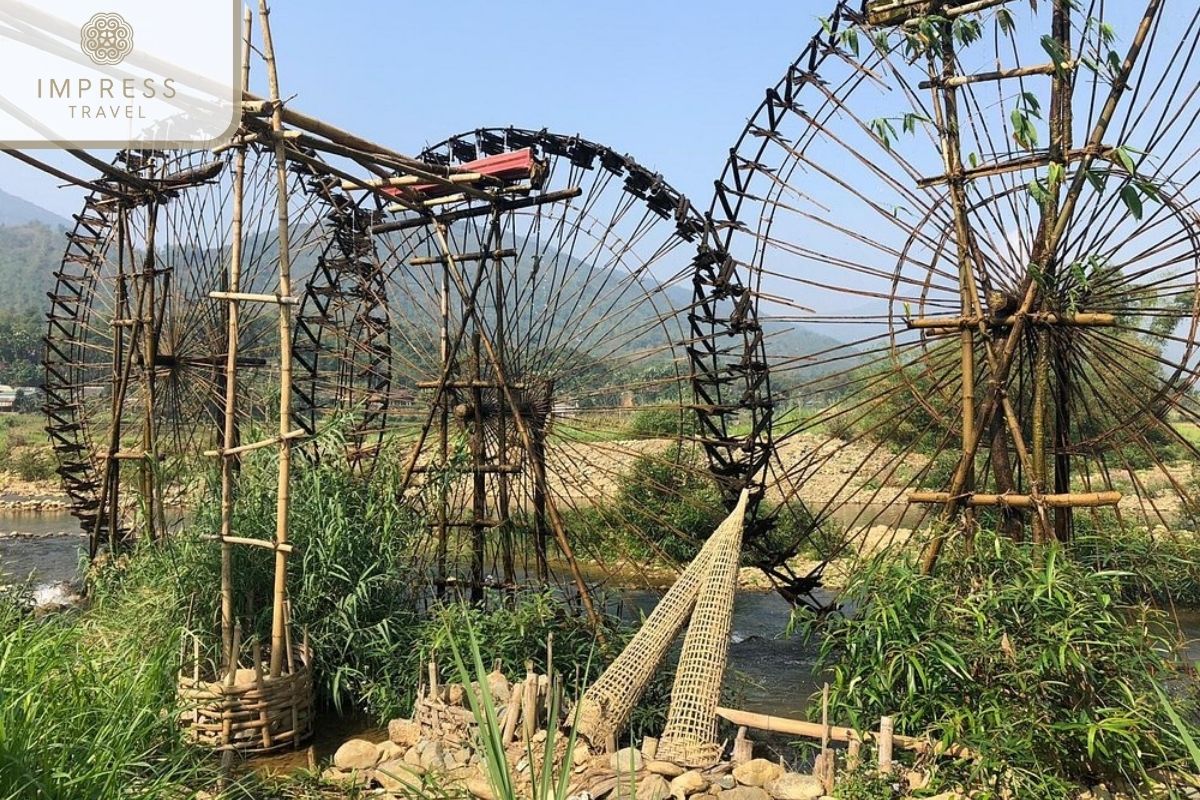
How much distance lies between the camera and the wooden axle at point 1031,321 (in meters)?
5.80

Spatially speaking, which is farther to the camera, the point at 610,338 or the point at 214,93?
the point at 610,338

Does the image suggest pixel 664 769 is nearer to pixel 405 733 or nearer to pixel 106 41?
pixel 405 733

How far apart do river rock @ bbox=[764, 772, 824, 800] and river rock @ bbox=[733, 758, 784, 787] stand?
45 millimetres

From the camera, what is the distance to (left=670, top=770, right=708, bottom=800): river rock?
5.07 metres

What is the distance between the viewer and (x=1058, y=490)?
6512 mm

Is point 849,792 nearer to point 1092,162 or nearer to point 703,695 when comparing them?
point 703,695

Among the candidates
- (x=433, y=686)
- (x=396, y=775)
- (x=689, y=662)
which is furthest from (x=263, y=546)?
(x=689, y=662)

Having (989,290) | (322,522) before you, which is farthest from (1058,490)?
(322,522)

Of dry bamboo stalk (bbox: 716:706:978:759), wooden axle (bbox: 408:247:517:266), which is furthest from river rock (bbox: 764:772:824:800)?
wooden axle (bbox: 408:247:517:266)

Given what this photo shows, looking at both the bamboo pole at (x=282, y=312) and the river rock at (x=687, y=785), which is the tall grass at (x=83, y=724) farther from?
the river rock at (x=687, y=785)

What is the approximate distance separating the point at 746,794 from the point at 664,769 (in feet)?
1.81

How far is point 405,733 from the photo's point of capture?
630 cm

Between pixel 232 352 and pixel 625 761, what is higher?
pixel 232 352

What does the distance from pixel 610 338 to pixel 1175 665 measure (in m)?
6.31
